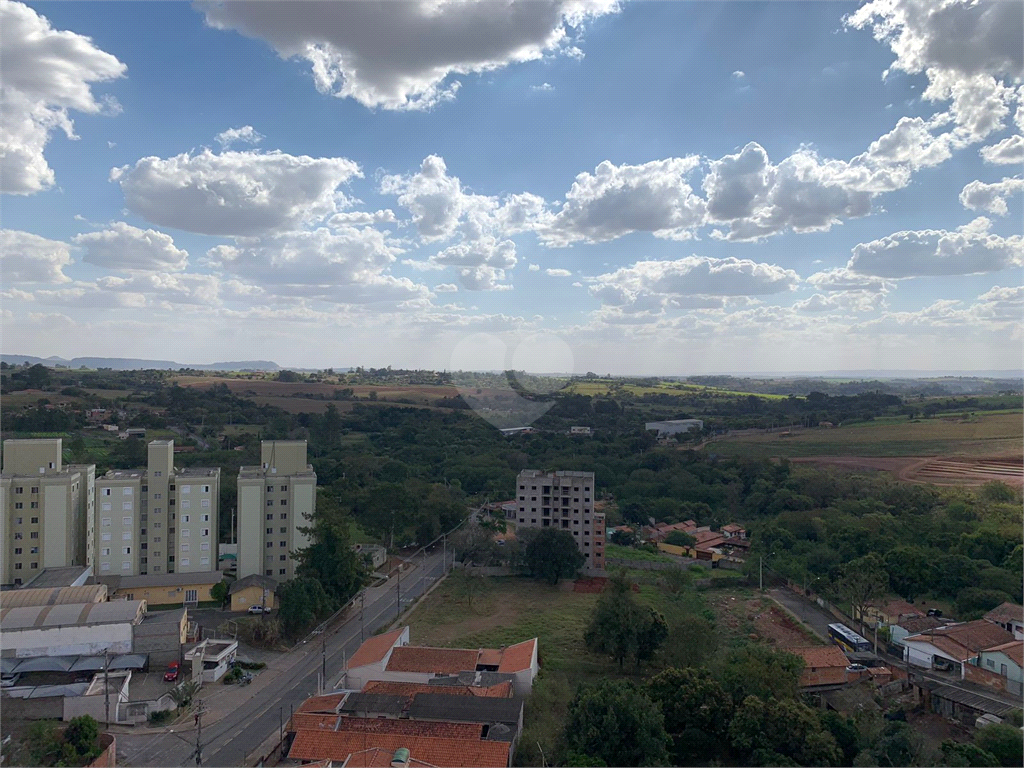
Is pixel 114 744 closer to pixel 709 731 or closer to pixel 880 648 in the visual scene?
pixel 709 731

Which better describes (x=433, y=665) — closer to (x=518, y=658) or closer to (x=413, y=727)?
(x=518, y=658)

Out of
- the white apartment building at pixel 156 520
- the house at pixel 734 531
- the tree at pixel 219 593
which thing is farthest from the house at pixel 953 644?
the white apartment building at pixel 156 520

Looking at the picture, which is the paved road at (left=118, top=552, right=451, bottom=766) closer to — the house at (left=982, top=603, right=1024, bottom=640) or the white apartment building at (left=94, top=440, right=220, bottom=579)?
the white apartment building at (left=94, top=440, right=220, bottom=579)

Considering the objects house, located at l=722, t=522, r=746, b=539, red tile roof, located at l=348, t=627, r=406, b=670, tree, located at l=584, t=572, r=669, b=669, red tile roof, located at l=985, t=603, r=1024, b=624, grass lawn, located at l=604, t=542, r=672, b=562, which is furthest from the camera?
house, located at l=722, t=522, r=746, b=539

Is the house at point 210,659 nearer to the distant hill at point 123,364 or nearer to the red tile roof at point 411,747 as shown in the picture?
the red tile roof at point 411,747

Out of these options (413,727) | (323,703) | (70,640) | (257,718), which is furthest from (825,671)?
(70,640)

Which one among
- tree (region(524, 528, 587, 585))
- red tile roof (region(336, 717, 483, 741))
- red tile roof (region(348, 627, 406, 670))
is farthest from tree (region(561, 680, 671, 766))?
tree (region(524, 528, 587, 585))
